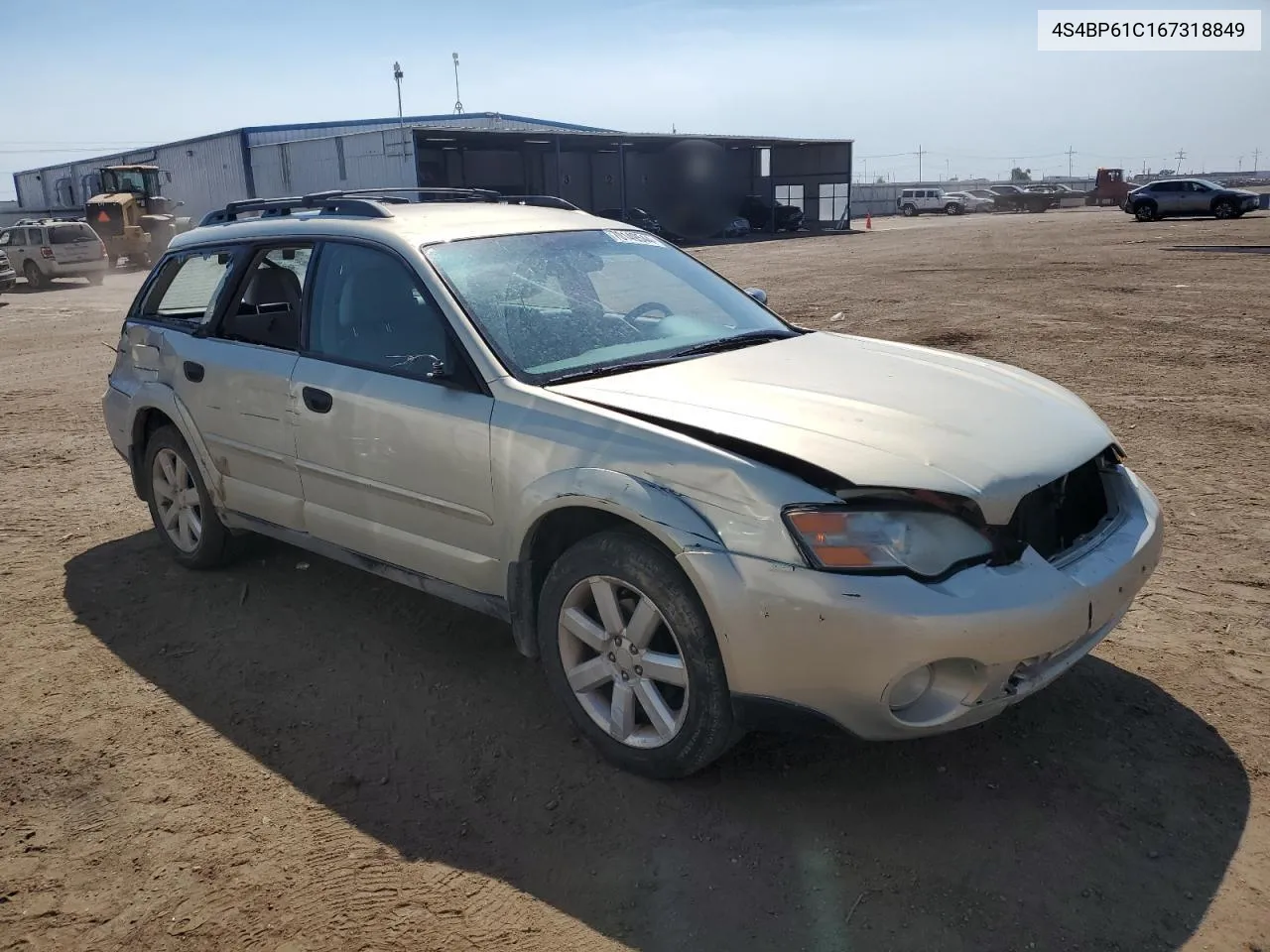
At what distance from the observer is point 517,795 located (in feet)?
10.3

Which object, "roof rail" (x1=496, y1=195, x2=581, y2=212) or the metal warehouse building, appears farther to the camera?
the metal warehouse building

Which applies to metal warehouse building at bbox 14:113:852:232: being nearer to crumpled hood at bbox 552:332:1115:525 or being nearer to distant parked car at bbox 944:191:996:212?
distant parked car at bbox 944:191:996:212

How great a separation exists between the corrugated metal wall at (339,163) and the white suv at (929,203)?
36989 millimetres

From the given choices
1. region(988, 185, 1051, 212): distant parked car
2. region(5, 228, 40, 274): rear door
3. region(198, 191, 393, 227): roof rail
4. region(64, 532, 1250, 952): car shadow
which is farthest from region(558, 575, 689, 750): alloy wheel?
region(988, 185, 1051, 212): distant parked car

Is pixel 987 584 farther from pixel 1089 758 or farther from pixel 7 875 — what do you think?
pixel 7 875

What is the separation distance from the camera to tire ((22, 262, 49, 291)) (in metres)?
25.8

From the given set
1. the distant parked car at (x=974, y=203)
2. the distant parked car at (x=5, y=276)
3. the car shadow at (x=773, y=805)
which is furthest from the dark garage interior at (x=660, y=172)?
the car shadow at (x=773, y=805)

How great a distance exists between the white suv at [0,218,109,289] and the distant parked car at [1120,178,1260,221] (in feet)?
110

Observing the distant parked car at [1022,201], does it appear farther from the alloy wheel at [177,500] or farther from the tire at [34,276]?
the alloy wheel at [177,500]

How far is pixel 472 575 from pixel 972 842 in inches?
71.4

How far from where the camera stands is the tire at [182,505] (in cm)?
487

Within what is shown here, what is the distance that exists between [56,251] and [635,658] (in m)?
27.3

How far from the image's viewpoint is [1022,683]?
2783mm

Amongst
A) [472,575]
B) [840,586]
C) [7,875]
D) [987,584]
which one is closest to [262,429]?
[472,575]
